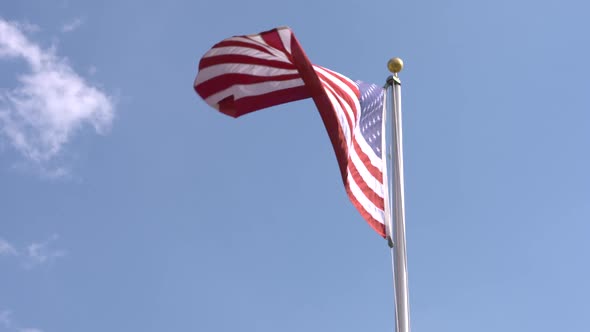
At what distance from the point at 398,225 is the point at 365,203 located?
77 centimetres

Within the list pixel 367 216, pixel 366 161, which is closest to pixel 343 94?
pixel 366 161

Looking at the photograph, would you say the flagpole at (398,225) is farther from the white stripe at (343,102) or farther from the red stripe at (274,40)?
the red stripe at (274,40)

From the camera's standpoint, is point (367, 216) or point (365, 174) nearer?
point (367, 216)

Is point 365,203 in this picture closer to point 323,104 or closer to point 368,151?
point 368,151

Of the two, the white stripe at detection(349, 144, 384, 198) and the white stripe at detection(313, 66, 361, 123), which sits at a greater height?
the white stripe at detection(313, 66, 361, 123)

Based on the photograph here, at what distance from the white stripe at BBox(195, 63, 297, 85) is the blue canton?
1.73m

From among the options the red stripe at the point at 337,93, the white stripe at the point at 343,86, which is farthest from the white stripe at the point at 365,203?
the white stripe at the point at 343,86

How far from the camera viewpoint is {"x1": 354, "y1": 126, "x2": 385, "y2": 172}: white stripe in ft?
52.9

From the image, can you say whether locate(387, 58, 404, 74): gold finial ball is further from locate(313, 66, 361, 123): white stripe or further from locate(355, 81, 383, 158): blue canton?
locate(313, 66, 361, 123): white stripe

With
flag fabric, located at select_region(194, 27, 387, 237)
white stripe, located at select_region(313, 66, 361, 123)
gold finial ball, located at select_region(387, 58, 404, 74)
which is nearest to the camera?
flag fabric, located at select_region(194, 27, 387, 237)

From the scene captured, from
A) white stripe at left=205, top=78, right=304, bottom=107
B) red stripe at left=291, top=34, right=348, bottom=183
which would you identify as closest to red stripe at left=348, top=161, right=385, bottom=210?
red stripe at left=291, top=34, right=348, bottom=183

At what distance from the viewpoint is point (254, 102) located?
16141 millimetres

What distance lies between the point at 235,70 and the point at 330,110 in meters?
2.17

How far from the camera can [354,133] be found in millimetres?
16000
